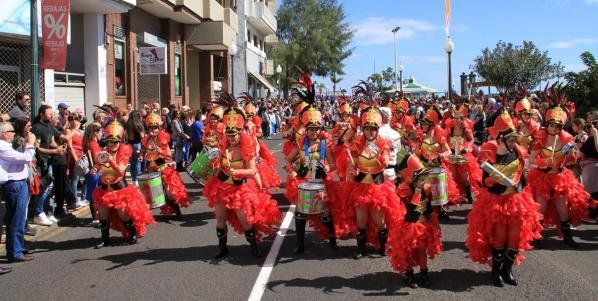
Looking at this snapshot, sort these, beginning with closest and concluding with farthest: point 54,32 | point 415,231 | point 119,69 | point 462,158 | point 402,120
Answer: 1. point 415,231
2. point 462,158
3. point 54,32
4. point 402,120
5. point 119,69

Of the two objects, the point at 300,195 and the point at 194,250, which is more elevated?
the point at 300,195

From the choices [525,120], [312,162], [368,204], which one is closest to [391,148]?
[368,204]

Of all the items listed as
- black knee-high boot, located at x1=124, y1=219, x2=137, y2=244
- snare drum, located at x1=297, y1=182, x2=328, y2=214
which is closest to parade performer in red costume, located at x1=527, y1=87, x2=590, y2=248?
snare drum, located at x1=297, y1=182, x2=328, y2=214

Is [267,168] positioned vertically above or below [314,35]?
below

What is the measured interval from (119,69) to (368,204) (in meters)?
15.4

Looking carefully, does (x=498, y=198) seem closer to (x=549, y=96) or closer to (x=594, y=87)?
(x=549, y=96)

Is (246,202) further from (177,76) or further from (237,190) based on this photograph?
(177,76)

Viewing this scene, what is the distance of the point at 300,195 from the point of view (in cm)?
682

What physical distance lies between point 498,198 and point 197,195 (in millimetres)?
7206

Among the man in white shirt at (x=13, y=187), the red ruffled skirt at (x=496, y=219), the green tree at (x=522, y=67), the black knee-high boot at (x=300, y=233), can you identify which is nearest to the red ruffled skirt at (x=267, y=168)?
the black knee-high boot at (x=300, y=233)

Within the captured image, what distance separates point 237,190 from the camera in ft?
21.4

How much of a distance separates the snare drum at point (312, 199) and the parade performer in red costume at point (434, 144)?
2.43 metres

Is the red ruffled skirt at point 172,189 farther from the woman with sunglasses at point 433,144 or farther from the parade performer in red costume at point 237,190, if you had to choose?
the woman with sunglasses at point 433,144

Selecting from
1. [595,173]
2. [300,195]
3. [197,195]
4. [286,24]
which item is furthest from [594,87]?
[286,24]
